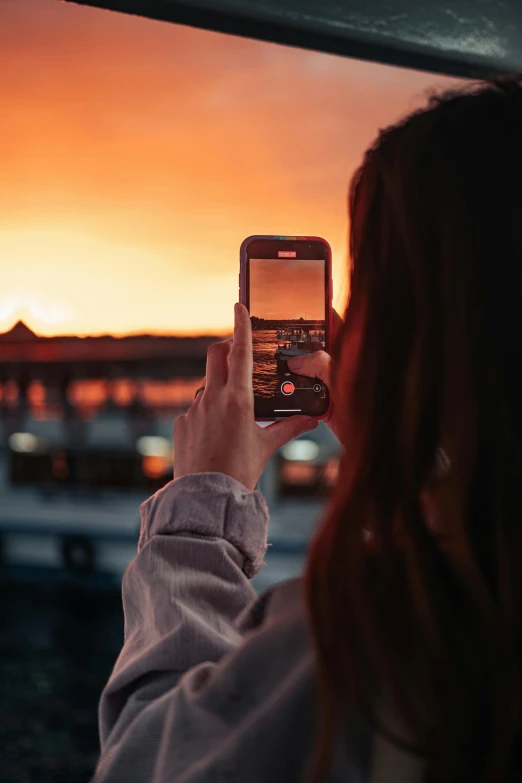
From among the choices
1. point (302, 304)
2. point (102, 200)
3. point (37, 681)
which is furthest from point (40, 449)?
point (302, 304)

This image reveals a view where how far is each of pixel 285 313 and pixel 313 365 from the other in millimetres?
58

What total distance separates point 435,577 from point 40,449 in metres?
9.15

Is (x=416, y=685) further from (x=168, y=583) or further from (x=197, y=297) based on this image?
(x=197, y=297)

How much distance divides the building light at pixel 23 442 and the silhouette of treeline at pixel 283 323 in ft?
28.8

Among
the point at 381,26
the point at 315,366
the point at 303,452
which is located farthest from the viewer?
the point at 303,452

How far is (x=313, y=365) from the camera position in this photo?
1.94 feet

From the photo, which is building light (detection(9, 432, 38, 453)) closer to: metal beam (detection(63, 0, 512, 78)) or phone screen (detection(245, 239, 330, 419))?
metal beam (detection(63, 0, 512, 78))

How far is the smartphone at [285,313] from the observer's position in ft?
1.99

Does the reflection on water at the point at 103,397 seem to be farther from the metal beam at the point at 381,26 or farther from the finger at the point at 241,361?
the finger at the point at 241,361

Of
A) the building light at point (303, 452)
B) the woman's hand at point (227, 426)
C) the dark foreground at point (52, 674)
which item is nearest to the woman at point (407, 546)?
the woman's hand at point (227, 426)

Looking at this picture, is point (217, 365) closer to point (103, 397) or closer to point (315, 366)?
point (315, 366)

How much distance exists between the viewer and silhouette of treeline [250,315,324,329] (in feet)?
2.04

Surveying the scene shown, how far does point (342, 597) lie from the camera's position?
0.31m

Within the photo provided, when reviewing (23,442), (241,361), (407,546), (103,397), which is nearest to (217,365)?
(241,361)
